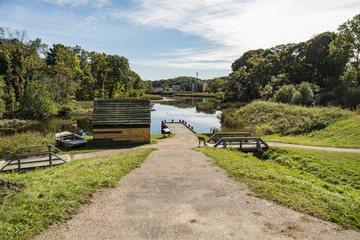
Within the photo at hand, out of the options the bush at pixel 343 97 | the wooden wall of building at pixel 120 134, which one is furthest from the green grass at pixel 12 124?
the bush at pixel 343 97

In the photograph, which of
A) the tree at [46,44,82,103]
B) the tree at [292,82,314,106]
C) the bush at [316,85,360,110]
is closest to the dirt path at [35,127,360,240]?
the bush at [316,85,360,110]

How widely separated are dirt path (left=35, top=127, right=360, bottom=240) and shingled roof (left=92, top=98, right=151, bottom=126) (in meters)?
14.8

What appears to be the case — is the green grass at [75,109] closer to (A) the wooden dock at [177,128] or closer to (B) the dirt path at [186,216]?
(A) the wooden dock at [177,128]

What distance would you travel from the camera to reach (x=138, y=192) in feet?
29.0

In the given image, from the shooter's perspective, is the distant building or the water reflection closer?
the water reflection

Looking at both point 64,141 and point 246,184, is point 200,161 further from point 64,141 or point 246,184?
point 64,141

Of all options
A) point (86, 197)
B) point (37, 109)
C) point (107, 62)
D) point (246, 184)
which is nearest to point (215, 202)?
point (246, 184)

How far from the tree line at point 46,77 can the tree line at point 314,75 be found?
132ft

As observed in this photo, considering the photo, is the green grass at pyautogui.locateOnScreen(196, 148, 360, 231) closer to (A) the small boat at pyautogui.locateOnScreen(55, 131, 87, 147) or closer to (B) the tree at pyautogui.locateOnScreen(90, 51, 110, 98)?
(A) the small boat at pyautogui.locateOnScreen(55, 131, 87, 147)

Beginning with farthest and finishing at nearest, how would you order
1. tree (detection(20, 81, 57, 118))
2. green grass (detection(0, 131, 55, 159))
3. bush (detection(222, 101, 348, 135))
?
1. tree (detection(20, 81, 57, 118))
2. bush (detection(222, 101, 348, 135))
3. green grass (detection(0, 131, 55, 159))

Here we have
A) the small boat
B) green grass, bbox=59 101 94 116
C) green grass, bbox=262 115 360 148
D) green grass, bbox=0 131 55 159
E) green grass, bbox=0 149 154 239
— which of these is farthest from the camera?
green grass, bbox=59 101 94 116

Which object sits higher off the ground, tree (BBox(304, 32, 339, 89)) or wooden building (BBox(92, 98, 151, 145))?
tree (BBox(304, 32, 339, 89))

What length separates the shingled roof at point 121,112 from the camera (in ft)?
78.7

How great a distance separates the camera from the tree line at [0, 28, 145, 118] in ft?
146
